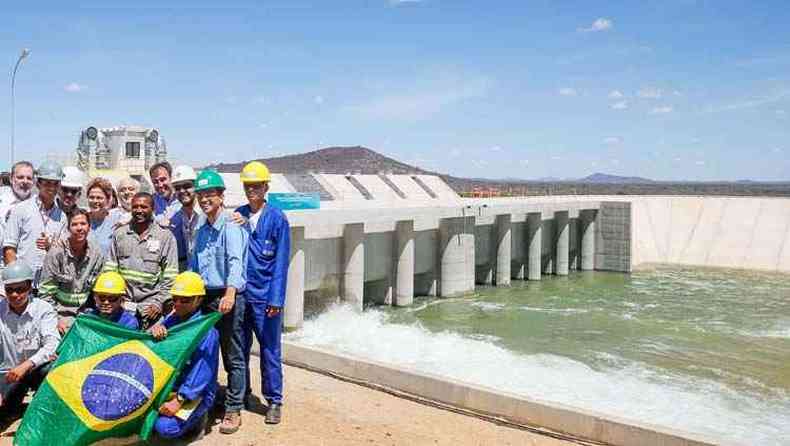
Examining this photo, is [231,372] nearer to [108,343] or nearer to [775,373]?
[108,343]

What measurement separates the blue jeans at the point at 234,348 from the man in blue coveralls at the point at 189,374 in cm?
26

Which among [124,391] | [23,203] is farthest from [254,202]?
[23,203]

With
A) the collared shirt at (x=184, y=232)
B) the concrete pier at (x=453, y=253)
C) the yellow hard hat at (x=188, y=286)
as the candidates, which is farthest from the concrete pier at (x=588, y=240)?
the yellow hard hat at (x=188, y=286)

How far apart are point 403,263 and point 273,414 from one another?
515 inches

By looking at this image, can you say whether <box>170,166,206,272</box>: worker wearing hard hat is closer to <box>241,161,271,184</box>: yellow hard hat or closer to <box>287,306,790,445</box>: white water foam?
<box>241,161,271,184</box>: yellow hard hat

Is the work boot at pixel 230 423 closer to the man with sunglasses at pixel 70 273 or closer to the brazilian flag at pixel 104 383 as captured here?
the brazilian flag at pixel 104 383

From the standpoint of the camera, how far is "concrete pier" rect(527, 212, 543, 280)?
24.5 m

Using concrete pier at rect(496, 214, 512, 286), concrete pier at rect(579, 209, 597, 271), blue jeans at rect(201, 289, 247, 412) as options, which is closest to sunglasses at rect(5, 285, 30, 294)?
blue jeans at rect(201, 289, 247, 412)

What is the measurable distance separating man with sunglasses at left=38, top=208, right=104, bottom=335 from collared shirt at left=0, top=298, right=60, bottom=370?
146 mm

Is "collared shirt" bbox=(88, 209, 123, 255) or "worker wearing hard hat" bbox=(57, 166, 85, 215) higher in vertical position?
"worker wearing hard hat" bbox=(57, 166, 85, 215)

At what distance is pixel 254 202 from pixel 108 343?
1.47 meters

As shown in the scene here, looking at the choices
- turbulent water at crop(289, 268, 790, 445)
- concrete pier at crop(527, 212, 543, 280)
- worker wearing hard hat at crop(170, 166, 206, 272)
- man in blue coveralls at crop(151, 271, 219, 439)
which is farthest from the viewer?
concrete pier at crop(527, 212, 543, 280)

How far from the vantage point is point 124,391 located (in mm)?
4184

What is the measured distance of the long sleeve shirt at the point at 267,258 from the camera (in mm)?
5016
